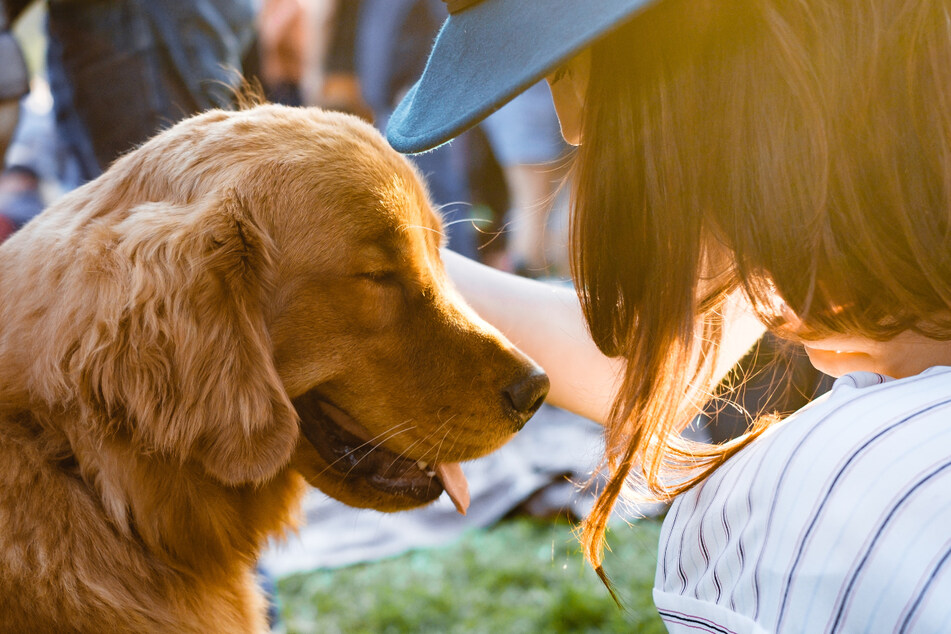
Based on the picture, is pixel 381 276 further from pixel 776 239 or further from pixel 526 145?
pixel 526 145

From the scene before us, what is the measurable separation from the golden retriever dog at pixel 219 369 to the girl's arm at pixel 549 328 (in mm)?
208

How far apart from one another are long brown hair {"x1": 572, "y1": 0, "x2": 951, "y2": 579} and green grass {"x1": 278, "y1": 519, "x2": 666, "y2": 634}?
1824mm

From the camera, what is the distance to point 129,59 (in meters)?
3.10

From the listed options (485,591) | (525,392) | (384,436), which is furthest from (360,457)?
(485,591)

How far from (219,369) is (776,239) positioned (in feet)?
3.58

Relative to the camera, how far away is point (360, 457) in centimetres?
194

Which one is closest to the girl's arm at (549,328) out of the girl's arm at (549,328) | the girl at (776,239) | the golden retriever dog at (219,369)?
the girl's arm at (549,328)

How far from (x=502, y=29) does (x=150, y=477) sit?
Result: 1.13m

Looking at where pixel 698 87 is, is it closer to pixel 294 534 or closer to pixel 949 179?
pixel 949 179

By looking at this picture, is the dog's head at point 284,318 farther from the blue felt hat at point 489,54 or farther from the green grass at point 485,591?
the green grass at point 485,591

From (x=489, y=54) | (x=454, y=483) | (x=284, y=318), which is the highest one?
(x=489, y=54)

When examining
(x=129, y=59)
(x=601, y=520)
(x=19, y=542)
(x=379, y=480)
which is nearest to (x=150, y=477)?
(x=19, y=542)

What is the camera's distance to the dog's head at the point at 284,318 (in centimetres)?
161

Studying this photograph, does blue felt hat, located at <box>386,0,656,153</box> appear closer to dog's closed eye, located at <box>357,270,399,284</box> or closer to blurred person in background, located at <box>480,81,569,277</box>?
dog's closed eye, located at <box>357,270,399,284</box>
